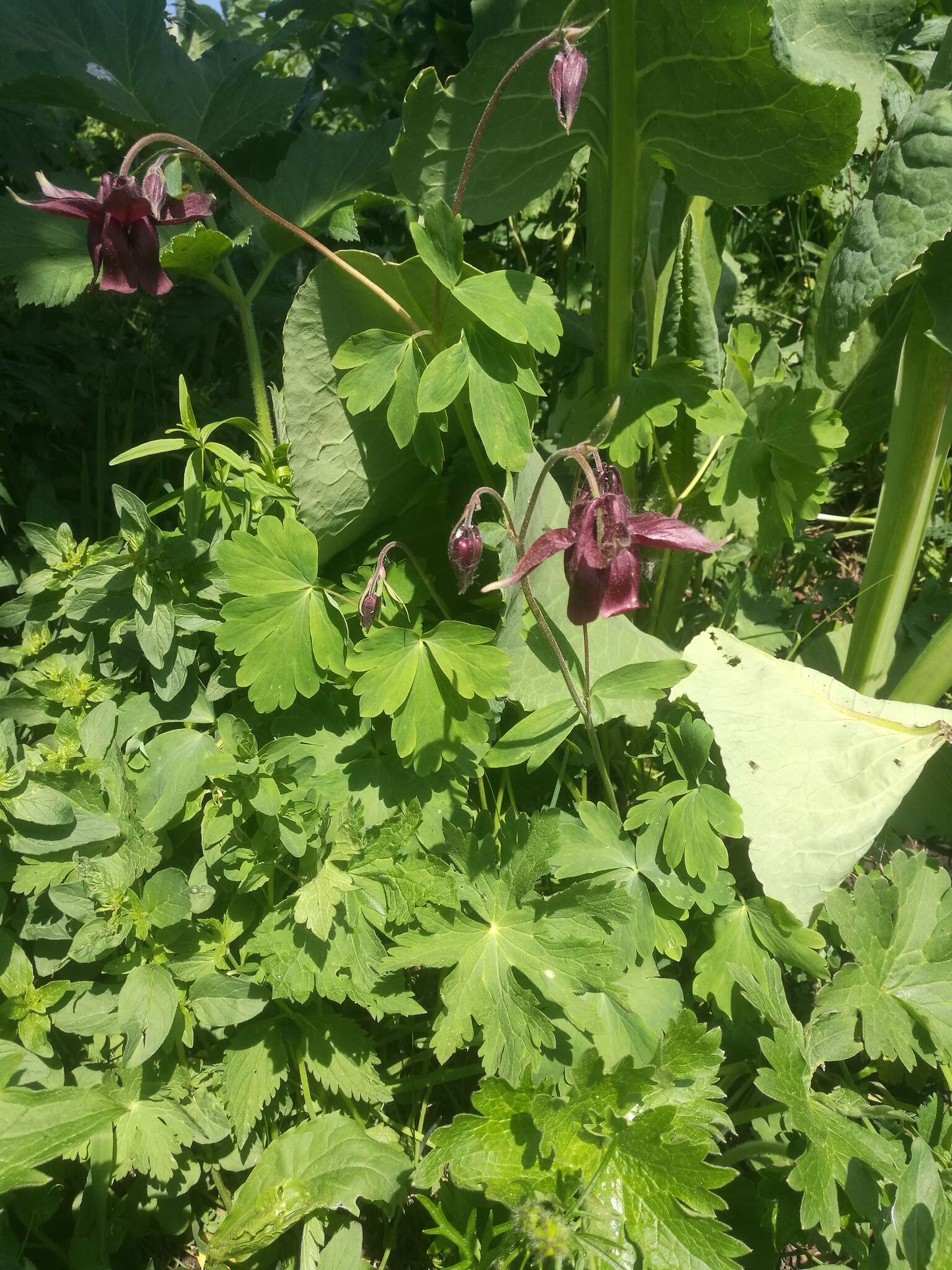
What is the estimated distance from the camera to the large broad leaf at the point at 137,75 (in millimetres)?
2031

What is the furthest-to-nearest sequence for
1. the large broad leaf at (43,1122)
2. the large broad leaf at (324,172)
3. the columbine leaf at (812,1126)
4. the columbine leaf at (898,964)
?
the large broad leaf at (324,172)
the columbine leaf at (898,964)
the columbine leaf at (812,1126)
the large broad leaf at (43,1122)

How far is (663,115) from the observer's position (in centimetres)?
189

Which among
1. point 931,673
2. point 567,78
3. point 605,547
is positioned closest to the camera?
point 605,547

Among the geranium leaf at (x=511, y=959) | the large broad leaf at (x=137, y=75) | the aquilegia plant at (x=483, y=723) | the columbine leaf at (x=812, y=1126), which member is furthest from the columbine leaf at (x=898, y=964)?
the large broad leaf at (x=137, y=75)

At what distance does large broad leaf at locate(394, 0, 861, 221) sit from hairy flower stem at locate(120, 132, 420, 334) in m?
0.32

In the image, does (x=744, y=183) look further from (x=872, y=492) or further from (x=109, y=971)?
(x=109, y=971)

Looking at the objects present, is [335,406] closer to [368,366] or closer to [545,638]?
[368,366]

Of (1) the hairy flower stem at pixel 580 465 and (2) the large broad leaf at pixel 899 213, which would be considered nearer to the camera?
(1) the hairy flower stem at pixel 580 465

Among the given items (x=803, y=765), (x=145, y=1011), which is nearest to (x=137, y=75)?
(x=145, y=1011)

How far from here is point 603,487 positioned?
4.71 ft

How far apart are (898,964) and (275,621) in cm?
130

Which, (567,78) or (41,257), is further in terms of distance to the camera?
(41,257)

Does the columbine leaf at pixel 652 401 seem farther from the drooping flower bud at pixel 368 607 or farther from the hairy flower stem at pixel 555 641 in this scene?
the drooping flower bud at pixel 368 607

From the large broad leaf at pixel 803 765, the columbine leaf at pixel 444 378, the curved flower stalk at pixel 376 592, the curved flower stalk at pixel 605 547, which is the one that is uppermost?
the columbine leaf at pixel 444 378
